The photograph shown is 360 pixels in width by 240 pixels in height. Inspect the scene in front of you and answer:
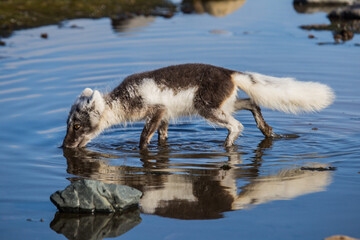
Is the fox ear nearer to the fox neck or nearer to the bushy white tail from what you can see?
the fox neck

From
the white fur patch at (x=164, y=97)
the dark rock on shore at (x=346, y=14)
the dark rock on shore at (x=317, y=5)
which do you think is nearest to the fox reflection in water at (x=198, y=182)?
the white fur patch at (x=164, y=97)

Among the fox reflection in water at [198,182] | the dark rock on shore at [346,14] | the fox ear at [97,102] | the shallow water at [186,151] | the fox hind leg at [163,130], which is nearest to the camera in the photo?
the shallow water at [186,151]

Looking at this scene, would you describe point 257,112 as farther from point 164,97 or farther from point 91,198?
point 91,198

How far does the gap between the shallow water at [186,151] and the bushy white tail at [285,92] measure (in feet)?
1.83

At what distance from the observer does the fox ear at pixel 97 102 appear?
8.91m

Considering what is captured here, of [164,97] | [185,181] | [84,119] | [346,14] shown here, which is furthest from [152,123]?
[346,14]

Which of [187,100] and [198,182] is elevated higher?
[187,100]

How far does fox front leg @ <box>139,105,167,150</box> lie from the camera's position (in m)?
8.85

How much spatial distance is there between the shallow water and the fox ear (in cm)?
58

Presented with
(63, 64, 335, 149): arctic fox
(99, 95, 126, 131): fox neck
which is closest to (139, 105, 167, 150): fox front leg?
(63, 64, 335, 149): arctic fox

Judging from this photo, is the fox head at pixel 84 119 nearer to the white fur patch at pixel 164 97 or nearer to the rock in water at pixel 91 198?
the white fur patch at pixel 164 97

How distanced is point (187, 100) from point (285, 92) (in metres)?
1.42

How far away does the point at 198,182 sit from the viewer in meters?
7.03

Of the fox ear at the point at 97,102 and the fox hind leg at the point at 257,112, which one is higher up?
the fox ear at the point at 97,102
